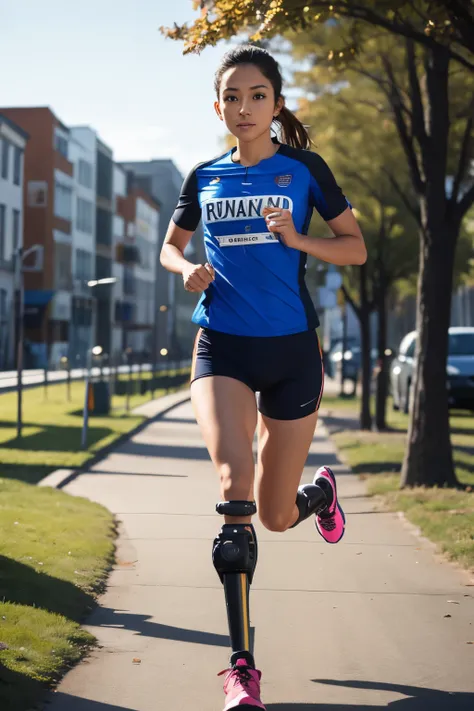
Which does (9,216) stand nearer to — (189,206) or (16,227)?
(16,227)

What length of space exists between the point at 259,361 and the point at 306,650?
1.35 m

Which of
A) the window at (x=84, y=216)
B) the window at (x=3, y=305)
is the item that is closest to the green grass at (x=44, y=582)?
the window at (x=3, y=305)

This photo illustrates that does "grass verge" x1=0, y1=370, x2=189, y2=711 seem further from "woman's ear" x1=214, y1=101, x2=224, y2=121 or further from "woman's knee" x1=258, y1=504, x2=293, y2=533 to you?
"woman's ear" x1=214, y1=101, x2=224, y2=121

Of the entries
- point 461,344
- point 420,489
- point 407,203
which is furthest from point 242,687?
point 461,344

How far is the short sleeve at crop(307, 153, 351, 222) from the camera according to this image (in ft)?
17.2

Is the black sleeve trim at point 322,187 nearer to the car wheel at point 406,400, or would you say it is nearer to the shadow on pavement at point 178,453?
the shadow on pavement at point 178,453

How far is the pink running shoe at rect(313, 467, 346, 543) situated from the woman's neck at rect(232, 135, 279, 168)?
1850 mm

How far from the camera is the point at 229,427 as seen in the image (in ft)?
16.3

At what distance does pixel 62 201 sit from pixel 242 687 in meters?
84.1

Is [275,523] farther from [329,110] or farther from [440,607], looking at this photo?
[329,110]

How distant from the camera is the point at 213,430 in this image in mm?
4980

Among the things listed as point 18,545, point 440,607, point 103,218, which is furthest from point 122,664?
point 103,218

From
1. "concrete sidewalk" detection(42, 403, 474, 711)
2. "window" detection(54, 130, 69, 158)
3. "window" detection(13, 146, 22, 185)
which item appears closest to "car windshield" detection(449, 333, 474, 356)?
"concrete sidewalk" detection(42, 403, 474, 711)

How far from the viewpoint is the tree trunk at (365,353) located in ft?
77.7
